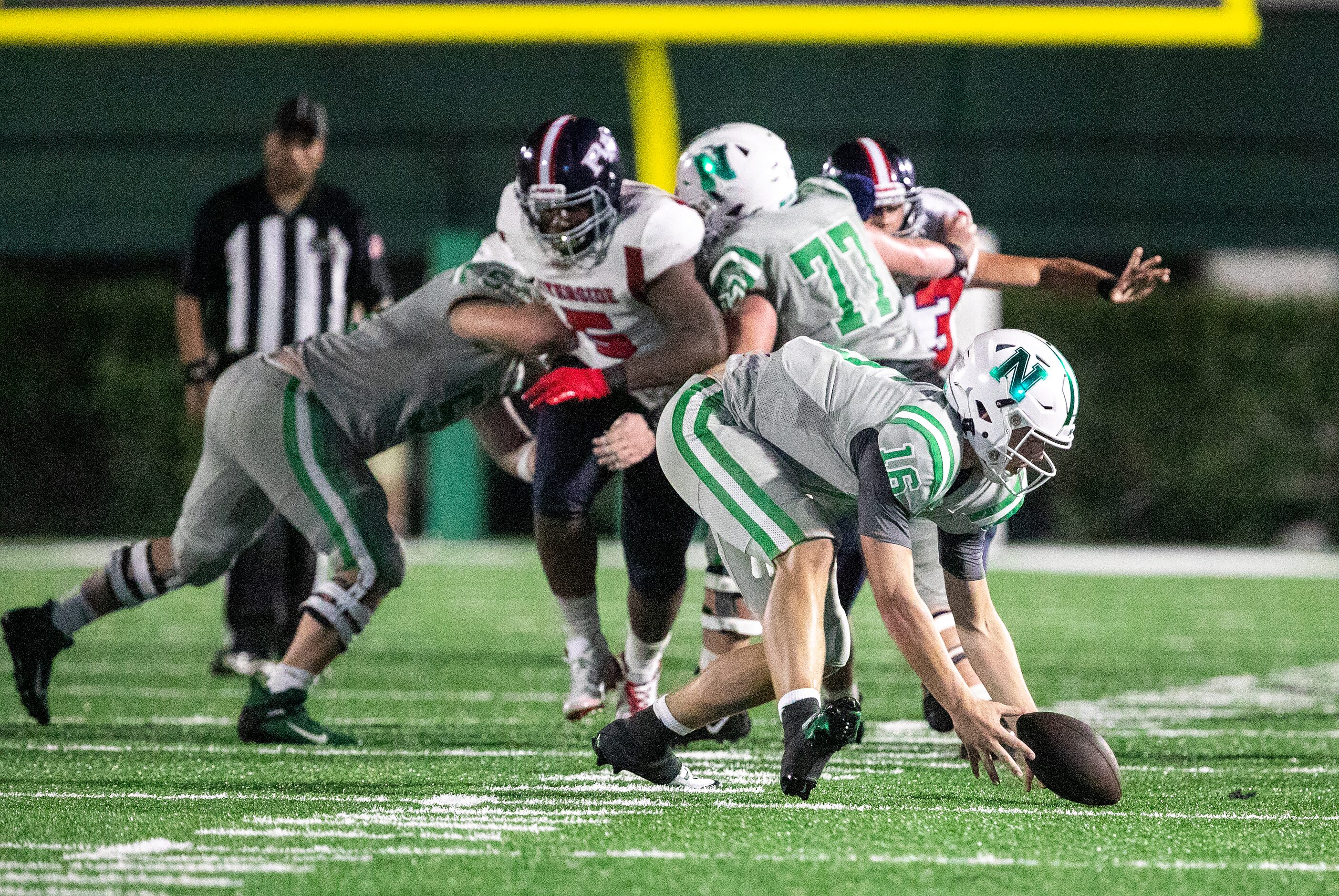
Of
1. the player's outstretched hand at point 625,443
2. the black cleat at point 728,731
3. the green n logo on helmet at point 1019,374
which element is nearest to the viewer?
the green n logo on helmet at point 1019,374

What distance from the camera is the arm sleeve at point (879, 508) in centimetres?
322

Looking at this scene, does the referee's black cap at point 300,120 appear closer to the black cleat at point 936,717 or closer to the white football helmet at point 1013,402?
the black cleat at point 936,717

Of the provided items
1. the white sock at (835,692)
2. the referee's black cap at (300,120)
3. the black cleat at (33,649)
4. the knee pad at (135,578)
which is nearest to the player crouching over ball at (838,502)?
the white sock at (835,692)

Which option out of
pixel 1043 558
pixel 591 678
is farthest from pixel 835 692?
pixel 1043 558

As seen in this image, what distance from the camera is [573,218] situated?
417 cm

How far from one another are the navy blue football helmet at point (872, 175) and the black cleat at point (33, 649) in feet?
7.19

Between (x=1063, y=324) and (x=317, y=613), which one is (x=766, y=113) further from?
(x=317, y=613)

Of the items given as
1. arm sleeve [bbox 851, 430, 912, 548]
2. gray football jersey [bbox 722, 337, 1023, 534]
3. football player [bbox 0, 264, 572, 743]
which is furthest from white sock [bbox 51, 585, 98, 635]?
arm sleeve [bbox 851, 430, 912, 548]

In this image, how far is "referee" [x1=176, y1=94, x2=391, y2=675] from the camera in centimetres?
584

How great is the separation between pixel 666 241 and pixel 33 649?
6.01 ft

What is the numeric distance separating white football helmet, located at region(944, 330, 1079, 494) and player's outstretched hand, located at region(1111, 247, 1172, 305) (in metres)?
1.45

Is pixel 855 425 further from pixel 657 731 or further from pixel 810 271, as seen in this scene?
pixel 810 271

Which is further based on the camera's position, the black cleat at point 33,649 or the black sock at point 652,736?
the black cleat at point 33,649

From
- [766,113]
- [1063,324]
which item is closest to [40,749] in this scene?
[1063,324]
